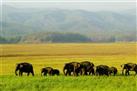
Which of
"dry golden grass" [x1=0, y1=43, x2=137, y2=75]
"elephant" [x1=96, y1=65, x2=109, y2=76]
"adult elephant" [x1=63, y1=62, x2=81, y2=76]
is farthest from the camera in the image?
"dry golden grass" [x1=0, y1=43, x2=137, y2=75]

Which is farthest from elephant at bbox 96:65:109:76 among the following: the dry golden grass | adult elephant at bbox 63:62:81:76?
the dry golden grass

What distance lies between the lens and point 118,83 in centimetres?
2170

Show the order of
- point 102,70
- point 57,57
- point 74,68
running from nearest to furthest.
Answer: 1. point 102,70
2. point 74,68
3. point 57,57

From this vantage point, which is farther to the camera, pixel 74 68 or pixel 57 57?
pixel 57 57

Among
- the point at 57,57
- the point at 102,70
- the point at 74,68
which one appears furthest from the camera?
the point at 57,57

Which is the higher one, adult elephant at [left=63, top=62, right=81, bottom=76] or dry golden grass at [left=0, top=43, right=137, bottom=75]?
adult elephant at [left=63, top=62, right=81, bottom=76]

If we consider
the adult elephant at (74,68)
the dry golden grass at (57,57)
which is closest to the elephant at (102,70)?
the adult elephant at (74,68)

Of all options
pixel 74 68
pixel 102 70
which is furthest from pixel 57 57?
pixel 102 70

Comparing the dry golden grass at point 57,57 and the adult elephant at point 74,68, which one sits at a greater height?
the adult elephant at point 74,68

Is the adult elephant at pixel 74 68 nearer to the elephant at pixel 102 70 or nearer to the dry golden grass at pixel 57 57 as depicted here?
the elephant at pixel 102 70

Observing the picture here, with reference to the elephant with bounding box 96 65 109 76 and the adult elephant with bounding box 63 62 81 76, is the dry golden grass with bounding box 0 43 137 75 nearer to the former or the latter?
the adult elephant with bounding box 63 62 81 76

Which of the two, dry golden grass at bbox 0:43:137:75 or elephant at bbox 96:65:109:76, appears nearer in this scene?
elephant at bbox 96:65:109:76

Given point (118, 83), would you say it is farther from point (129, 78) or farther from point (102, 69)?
point (102, 69)

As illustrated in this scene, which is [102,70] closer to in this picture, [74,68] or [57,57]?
[74,68]
